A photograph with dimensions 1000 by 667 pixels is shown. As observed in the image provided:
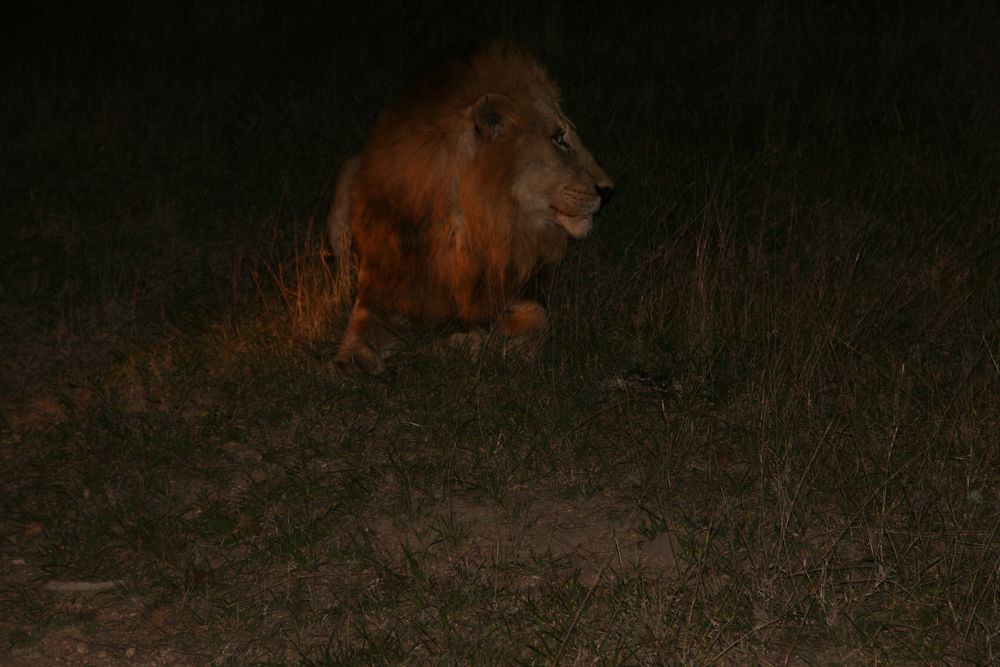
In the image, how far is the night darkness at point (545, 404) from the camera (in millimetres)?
3104

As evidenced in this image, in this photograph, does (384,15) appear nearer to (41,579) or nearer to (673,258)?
(673,258)

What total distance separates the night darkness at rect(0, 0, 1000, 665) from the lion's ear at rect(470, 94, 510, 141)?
493 mm

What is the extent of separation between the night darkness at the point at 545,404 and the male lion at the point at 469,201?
0.14 m

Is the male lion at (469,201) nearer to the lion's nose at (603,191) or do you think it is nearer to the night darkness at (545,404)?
the lion's nose at (603,191)

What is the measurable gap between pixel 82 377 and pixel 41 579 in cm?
142

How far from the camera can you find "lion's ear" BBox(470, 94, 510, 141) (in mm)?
4418

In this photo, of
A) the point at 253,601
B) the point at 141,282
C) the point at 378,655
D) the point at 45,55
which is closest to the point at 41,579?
the point at 253,601

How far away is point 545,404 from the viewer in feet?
13.8

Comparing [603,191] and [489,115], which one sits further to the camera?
[603,191]

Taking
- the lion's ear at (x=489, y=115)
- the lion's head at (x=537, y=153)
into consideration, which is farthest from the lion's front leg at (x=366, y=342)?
the lion's ear at (x=489, y=115)

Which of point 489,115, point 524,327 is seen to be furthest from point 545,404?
point 489,115

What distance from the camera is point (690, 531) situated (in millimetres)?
3402

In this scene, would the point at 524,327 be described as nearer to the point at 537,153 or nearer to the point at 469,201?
the point at 469,201

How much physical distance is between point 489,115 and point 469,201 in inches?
12.4
